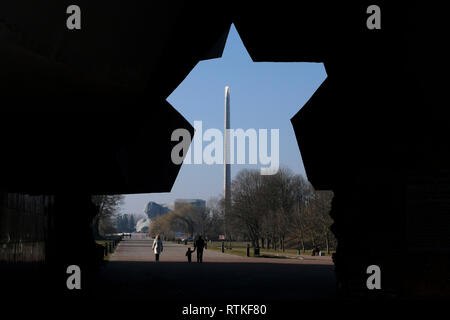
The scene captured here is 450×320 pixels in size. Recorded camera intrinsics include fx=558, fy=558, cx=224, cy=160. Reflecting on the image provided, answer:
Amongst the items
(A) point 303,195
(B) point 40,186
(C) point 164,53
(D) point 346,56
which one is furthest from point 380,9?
(A) point 303,195

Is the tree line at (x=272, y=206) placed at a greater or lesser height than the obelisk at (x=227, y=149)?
lesser

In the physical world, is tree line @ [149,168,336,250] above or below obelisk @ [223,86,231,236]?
below

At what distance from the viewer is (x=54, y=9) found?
8961 mm

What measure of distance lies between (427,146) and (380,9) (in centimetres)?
322

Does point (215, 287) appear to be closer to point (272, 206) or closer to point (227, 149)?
point (272, 206)

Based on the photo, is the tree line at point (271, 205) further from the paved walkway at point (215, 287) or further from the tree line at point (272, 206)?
the paved walkway at point (215, 287)

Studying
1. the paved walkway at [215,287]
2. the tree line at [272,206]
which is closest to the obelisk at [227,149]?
the tree line at [272,206]

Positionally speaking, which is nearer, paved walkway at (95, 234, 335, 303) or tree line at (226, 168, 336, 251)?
paved walkway at (95, 234, 335, 303)

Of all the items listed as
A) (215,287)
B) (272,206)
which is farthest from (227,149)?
(215,287)

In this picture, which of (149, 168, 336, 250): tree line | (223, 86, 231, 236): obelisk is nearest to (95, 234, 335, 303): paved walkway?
(149, 168, 336, 250): tree line

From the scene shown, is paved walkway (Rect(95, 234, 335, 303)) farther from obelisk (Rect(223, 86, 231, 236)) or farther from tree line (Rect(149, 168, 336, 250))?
obelisk (Rect(223, 86, 231, 236))

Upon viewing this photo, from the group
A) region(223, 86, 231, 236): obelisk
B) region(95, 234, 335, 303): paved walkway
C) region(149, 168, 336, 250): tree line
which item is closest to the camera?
region(95, 234, 335, 303): paved walkway
